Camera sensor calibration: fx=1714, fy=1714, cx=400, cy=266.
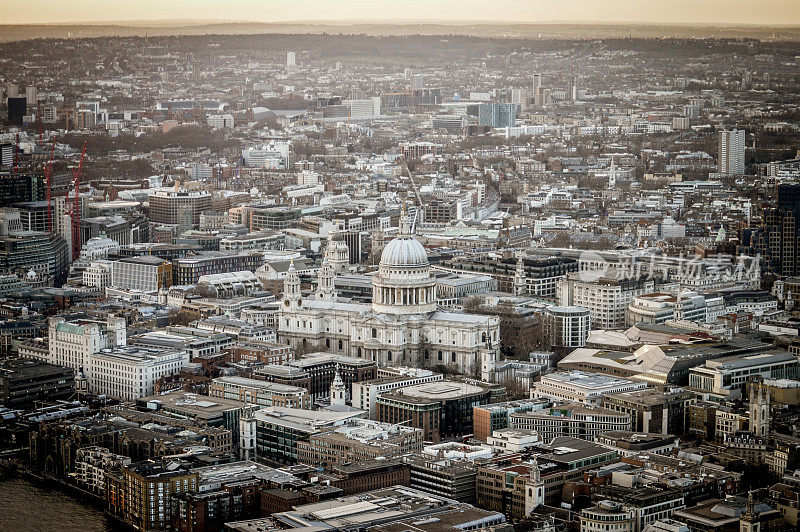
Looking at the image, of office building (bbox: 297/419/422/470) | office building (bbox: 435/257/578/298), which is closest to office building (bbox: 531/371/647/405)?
office building (bbox: 297/419/422/470)

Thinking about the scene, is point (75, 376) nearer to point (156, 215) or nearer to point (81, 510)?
point (81, 510)


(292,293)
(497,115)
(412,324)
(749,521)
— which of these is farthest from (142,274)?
(497,115)

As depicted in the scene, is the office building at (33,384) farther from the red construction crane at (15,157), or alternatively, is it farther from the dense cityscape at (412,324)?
the red construction crane at (15,157)

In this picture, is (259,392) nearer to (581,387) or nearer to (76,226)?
(581,387)

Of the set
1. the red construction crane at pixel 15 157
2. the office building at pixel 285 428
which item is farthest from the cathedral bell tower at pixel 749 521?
the red construction crane at pixel 15 157

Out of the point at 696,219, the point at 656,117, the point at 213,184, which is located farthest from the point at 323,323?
the point at 656,117

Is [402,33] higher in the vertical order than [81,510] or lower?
higher

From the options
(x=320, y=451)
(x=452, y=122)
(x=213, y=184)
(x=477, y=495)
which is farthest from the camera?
(x=452, y=122)
